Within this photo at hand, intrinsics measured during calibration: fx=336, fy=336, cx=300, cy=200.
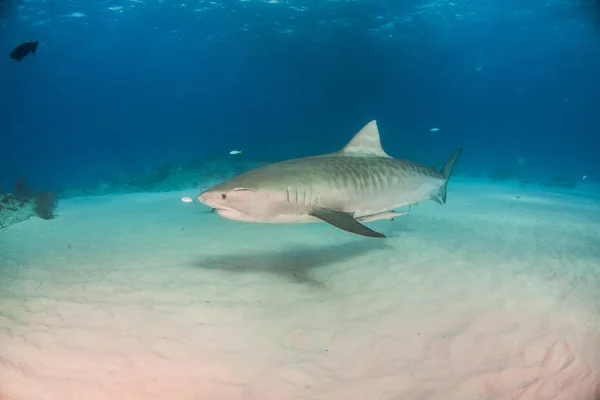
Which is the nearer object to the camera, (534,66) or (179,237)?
(179,237)

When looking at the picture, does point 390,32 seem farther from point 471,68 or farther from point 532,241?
point 532,241

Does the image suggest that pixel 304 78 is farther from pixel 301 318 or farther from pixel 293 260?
pixel 301 318

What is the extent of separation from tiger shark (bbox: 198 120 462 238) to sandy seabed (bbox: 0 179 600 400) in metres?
1.10

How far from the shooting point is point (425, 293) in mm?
4785

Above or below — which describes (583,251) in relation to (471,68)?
below

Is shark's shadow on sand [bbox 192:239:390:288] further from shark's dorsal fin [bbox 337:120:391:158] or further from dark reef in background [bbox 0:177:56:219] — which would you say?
dark reef in background [bbox 0:177:56:219]

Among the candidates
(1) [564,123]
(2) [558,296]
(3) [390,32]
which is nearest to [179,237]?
(2) [558,296]

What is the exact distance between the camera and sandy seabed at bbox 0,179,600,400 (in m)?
2.93

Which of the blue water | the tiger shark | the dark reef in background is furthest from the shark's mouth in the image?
the blue water

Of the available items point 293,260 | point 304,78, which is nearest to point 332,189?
point 293,260

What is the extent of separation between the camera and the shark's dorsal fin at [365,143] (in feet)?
20.0

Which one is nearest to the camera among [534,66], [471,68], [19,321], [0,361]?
[0,361]

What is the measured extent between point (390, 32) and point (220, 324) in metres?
43.5

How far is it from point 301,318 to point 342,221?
1.34 metres
